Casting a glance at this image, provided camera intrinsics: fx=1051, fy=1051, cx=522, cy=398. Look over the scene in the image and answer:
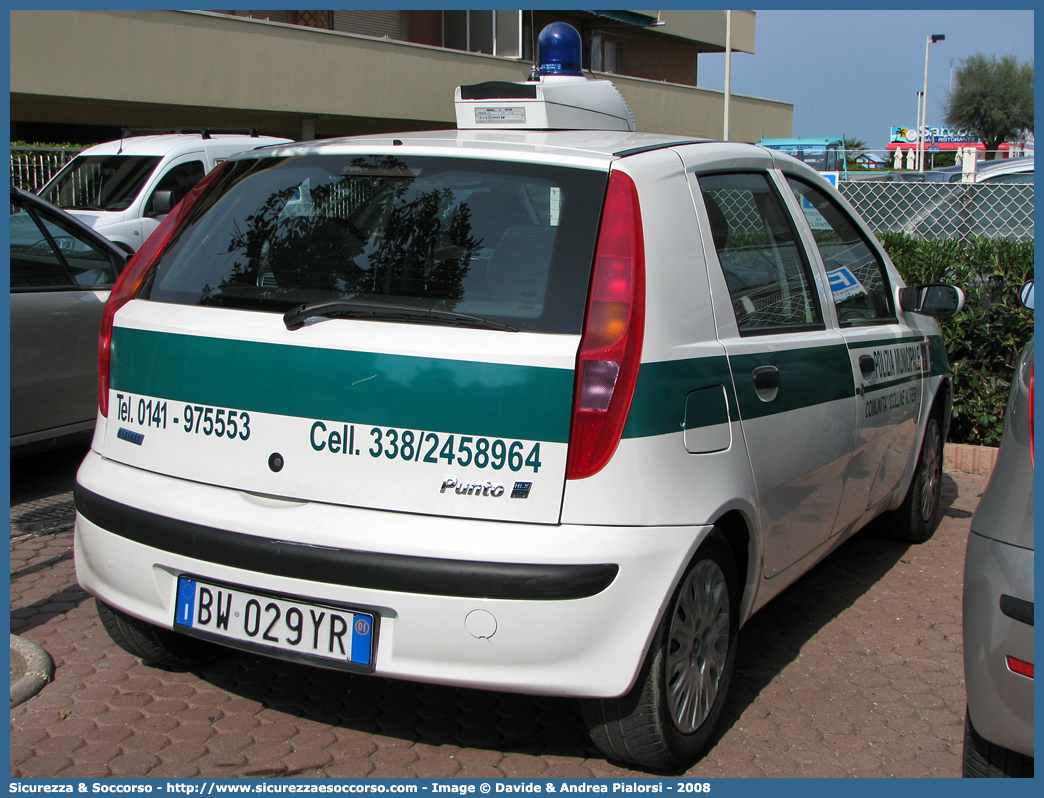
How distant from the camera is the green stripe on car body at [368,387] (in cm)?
261

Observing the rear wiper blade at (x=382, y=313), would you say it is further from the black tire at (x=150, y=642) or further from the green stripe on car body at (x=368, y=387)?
the black tire at (x=150, y=642)

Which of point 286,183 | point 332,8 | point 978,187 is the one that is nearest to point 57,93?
point 332,8

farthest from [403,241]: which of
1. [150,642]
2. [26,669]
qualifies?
[26,669]

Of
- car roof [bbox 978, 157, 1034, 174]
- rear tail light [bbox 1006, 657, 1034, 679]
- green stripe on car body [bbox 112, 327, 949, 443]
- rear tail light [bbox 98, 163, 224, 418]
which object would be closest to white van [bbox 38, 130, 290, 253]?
rear tail light [bbox 98, 163, 224, 418]

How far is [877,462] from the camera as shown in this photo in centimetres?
426

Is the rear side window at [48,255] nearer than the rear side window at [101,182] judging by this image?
Yes

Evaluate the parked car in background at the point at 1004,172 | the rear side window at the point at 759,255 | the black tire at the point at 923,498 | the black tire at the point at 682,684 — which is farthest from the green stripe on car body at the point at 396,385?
the parked car in background at the point at 1004,172

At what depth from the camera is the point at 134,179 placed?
35.7 ft

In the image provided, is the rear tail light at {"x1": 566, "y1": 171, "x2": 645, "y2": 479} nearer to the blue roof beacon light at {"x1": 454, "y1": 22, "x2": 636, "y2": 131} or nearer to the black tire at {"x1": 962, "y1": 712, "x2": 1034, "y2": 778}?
the black tire at {"x1": 962, "y1": 712, "x2": 1034, "y2": 778}

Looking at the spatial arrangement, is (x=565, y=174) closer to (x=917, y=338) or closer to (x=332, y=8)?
(x=917, y=338)

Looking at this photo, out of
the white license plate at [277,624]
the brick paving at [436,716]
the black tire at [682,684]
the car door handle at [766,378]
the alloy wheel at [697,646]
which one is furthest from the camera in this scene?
the car door handle at [766,378]

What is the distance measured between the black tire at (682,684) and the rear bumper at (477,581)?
0.56 ft

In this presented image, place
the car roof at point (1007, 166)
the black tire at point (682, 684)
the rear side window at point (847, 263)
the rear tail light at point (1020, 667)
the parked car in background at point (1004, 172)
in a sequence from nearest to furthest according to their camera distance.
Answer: the rear tail light at point (1020, 667) < the black tire at point (682, 684) < the rear side window at point (847, 263) < the parked car in background at point (1004, 172) < the car roof at point (1007, 166)

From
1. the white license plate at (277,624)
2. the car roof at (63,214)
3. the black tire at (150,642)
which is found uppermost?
the car roof at (63,214)
